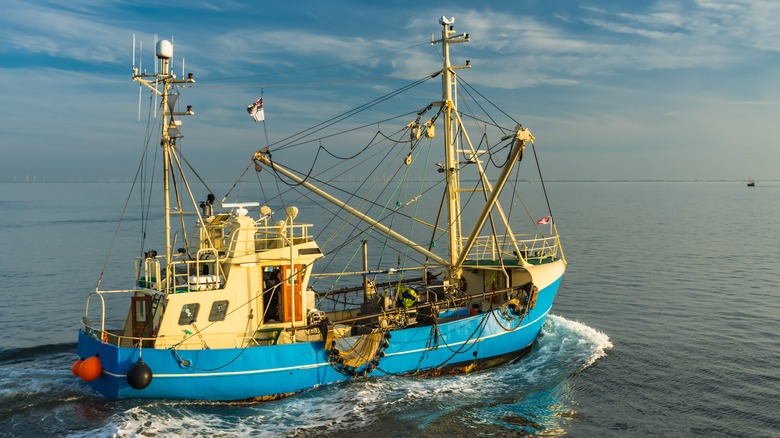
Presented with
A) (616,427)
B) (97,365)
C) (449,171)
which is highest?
(449,171)

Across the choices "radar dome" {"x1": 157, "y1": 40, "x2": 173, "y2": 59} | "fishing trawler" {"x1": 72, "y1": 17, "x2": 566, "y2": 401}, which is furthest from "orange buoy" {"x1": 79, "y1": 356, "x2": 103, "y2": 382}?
"radar dome" {"x1": 157, "y1": 40, "x2": 173, "y2": 59}

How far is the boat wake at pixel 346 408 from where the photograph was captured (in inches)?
595

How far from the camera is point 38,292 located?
108 feet

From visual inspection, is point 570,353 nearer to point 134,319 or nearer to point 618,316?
point 618,316

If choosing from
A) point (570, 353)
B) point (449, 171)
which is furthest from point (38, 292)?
point (570, 353)

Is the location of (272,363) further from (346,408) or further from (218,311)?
(346,408)

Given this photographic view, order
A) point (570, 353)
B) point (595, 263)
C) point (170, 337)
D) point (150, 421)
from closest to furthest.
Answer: point (150, 421), point (170, 337), point (570, 353), point (595, 263)

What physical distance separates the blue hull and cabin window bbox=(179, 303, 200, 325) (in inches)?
36.7

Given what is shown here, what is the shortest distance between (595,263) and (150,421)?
31.5 m

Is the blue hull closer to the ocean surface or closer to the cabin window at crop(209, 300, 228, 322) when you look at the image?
the ocean surface

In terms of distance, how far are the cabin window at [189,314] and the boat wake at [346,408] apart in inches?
81.4

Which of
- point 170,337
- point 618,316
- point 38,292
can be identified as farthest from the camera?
point 38,292

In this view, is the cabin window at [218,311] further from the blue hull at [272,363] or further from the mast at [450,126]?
the mast at [450,126]

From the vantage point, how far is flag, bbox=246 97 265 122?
62.6 feet
